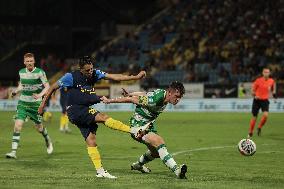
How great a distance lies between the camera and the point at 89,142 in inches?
509

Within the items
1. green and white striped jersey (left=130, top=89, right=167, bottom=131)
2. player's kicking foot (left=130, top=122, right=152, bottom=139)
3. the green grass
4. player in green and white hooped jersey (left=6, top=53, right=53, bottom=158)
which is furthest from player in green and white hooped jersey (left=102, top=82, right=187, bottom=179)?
Answer: player in green and white hooped jersey (left=6, top=53, right=53, bottom=158)

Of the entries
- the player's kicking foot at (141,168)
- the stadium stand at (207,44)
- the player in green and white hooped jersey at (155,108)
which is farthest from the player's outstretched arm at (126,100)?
the stadium stand at (207,44)

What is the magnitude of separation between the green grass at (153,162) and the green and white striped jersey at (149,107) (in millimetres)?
1083

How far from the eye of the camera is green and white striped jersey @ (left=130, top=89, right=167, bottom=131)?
1251 cm

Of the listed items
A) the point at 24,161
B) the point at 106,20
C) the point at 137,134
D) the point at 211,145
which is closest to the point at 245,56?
the point at 106,20

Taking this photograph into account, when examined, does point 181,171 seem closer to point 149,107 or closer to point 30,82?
point 149,107

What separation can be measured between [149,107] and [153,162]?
3.40m

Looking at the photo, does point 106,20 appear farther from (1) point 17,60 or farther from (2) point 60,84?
(2) point 60,84

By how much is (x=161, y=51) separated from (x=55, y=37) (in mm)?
11411

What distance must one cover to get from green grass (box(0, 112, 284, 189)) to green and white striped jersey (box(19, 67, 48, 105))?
58.5 inches

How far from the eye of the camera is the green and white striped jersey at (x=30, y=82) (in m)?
17.6

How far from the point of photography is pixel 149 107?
499 inches

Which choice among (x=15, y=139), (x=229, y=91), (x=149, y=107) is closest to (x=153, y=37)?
(x=229, y=91)

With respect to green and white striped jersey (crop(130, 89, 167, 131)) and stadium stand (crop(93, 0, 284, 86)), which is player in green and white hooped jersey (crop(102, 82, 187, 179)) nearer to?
green and white striped jersey (crop(130, 89, 167, 131))
